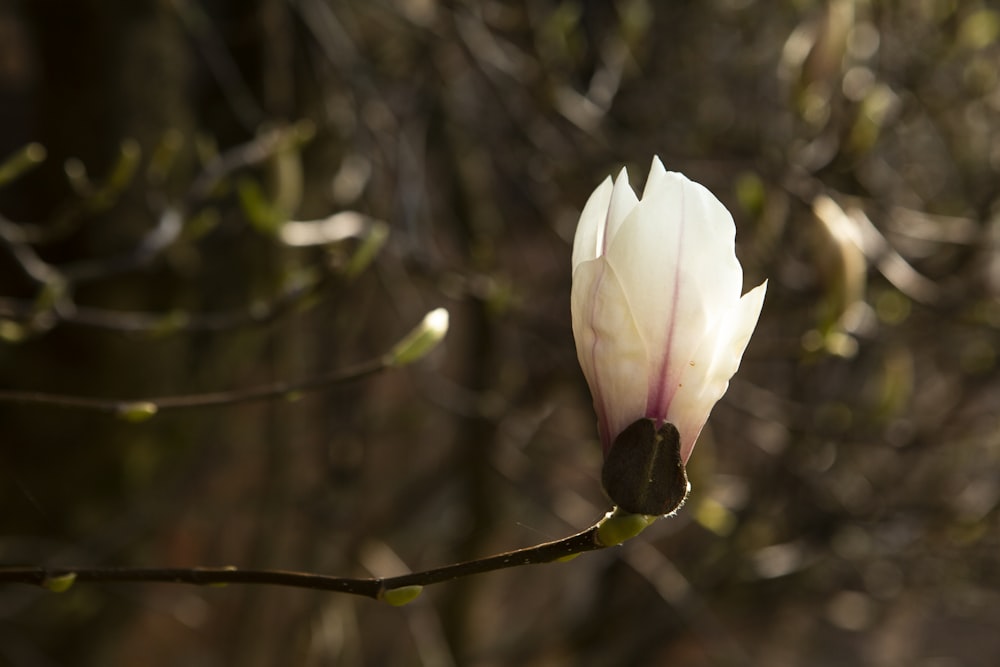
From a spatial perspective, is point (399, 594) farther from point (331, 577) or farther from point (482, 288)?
point (482, 288)

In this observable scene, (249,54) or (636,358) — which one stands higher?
(636,358)

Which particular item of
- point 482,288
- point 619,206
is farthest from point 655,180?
point 482,288

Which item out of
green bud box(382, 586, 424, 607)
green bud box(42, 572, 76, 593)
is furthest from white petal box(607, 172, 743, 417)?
green bud box(42, 572, 76, 593)

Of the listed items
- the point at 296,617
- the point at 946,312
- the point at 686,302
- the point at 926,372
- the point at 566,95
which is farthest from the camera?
the point at 926,372

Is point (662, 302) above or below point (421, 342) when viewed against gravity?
above

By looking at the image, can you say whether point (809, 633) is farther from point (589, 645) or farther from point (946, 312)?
point (946, 312)

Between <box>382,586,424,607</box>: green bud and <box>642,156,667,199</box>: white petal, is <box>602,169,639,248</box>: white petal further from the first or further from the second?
<box>382,586,424,607</box>: green bud

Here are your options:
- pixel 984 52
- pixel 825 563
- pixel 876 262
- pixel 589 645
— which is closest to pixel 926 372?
pixel 825 563
